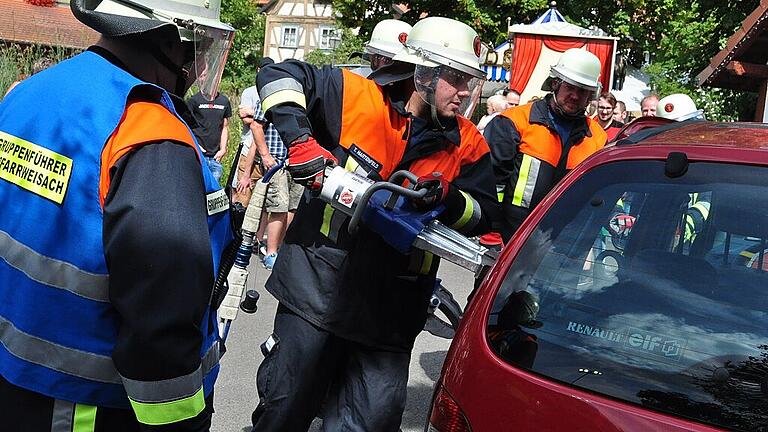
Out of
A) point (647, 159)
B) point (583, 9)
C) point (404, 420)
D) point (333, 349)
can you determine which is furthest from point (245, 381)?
point (583, 9)

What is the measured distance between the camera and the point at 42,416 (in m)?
1.96

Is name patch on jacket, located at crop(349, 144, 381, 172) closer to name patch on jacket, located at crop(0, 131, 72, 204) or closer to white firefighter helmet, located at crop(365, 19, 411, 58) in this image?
name patch on jacket, located at crop(0, 131, 72, 204)

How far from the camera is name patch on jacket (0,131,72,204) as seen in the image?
6.01 ft

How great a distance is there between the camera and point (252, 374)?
5625 mm

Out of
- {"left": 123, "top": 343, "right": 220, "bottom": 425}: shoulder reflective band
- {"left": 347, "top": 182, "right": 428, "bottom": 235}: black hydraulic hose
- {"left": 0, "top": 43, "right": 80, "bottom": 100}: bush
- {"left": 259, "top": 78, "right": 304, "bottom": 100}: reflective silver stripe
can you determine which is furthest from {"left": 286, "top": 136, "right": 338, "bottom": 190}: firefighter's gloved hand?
{"left": 0, "top": 43, "right": 80, "bottom": 100}: bush

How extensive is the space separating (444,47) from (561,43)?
1153 cm

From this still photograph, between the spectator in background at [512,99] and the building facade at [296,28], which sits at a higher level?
the spectator in background at [512,99]

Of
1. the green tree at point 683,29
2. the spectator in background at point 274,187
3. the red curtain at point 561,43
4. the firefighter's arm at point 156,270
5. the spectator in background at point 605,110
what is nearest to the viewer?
the firefighter's arm at point 156,270

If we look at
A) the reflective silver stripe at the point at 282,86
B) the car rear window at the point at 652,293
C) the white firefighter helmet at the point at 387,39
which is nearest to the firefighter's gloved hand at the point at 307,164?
the reflective silver stripe at the point at 282,86

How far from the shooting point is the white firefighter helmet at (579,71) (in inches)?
188

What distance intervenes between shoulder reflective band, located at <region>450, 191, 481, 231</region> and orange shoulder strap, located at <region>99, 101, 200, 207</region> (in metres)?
1.81

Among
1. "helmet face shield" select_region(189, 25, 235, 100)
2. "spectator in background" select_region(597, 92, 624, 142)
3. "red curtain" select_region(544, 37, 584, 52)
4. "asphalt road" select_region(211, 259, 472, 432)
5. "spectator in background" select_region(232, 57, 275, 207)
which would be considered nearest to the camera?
"helmet face shield" select_region(189, 25, 235, 100)

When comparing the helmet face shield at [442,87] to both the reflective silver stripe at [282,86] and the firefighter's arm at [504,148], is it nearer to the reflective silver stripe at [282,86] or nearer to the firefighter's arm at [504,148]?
the reflective silver stripe at [282,86]

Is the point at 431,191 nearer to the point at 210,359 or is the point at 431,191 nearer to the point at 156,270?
the point at 210,359
